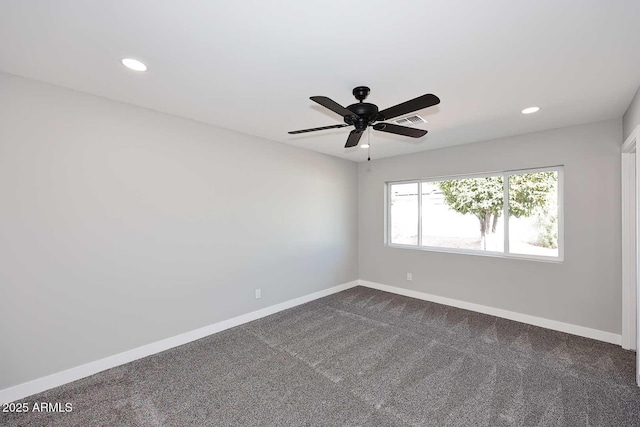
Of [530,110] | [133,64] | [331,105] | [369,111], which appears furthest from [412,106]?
[133,64]

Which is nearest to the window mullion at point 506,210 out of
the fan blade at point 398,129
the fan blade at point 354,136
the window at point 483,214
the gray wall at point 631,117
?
the window at point 483,214

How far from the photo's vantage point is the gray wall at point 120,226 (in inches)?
85.9

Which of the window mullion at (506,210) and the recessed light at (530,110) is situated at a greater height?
the recessed light at (530,110)

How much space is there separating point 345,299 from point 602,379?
2.96 metres

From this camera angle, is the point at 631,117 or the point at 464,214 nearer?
the point at 631,117

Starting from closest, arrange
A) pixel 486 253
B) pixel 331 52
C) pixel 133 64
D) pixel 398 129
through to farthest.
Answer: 1. pixel 331 52
2. pixel 133 64
3. pixel 398 129
4. pixel 486 253

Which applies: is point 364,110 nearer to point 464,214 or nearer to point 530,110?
point 530,110

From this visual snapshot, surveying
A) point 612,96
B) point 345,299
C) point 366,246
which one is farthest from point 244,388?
point 612,96

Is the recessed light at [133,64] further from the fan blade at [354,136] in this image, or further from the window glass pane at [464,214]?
the window glass pane at [464,214]

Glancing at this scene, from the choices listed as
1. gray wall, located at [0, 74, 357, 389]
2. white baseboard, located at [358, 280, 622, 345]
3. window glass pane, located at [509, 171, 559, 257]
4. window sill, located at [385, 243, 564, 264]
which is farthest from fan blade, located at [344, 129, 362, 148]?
white baseboard, located at [358, 280, 622, 345]

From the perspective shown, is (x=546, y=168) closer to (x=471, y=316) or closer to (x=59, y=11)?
(x=471, y=316)

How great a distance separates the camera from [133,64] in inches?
78.1

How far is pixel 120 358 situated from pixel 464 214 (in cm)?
469

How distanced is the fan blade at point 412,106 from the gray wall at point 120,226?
2181mm
